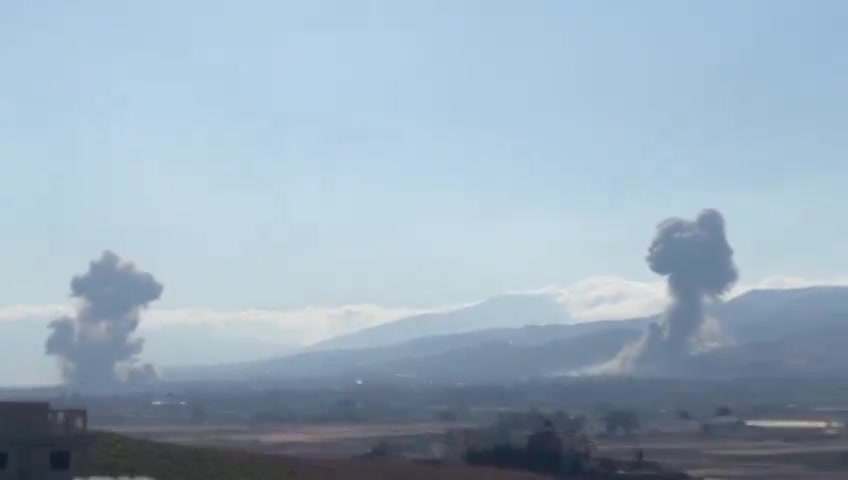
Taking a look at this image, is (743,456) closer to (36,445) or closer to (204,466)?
(204,466)

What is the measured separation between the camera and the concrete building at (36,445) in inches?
1841

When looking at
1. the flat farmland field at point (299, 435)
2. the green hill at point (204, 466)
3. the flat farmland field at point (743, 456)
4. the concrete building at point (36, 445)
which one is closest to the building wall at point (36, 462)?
the concrete building at point (36, 445)

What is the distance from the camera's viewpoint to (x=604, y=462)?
80750 mm

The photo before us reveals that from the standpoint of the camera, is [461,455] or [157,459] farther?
[461,455]

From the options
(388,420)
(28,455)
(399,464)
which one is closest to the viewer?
(28,455)

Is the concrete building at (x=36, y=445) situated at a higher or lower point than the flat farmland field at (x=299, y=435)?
lower

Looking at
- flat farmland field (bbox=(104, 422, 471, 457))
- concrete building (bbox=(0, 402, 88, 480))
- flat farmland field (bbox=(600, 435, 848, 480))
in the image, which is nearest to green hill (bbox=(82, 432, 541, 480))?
concrete building (bbox=(0, 402, 88, 480))

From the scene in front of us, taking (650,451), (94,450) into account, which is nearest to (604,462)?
(650,451)

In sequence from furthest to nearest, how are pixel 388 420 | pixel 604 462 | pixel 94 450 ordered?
pixel 388 420 → pixel 604 462 → pixel 94 450

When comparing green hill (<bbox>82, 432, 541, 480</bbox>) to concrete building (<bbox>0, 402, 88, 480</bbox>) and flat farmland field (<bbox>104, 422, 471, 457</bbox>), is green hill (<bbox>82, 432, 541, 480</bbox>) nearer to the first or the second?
concrete building (<bbox>0, 402, 88, 480</bbox>)

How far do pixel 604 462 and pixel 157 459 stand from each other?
29.3 m

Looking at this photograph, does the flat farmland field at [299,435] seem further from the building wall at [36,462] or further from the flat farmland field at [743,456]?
the building wall at [36,462]

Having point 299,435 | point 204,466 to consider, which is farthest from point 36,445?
point 299,435

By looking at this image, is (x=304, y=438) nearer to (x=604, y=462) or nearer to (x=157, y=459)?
(x=604, y=462)
